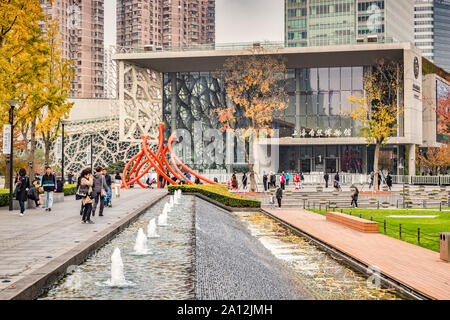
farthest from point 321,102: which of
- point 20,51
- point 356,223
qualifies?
point 20,51

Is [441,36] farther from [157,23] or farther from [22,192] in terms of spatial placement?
[22,192]

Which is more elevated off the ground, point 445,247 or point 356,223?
point 445,247

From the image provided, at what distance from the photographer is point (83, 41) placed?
126125 millimetres

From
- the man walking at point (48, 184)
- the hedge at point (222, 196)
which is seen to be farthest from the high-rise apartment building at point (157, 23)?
the man walking at point (48, 184)

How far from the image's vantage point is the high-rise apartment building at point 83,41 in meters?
126

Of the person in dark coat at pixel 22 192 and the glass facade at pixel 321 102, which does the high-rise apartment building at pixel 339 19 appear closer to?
the glass facade at pixel 321 102

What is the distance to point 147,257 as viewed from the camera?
10.9 m

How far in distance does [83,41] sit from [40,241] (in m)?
122

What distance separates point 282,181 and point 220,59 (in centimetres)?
2802

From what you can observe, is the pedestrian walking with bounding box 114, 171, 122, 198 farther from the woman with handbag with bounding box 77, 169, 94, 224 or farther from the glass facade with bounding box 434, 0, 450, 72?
the glass facade with bounding box 434, 0, 450, 72

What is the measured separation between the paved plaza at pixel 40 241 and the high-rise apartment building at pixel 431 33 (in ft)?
561

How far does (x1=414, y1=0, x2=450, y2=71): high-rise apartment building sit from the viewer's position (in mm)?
169625
